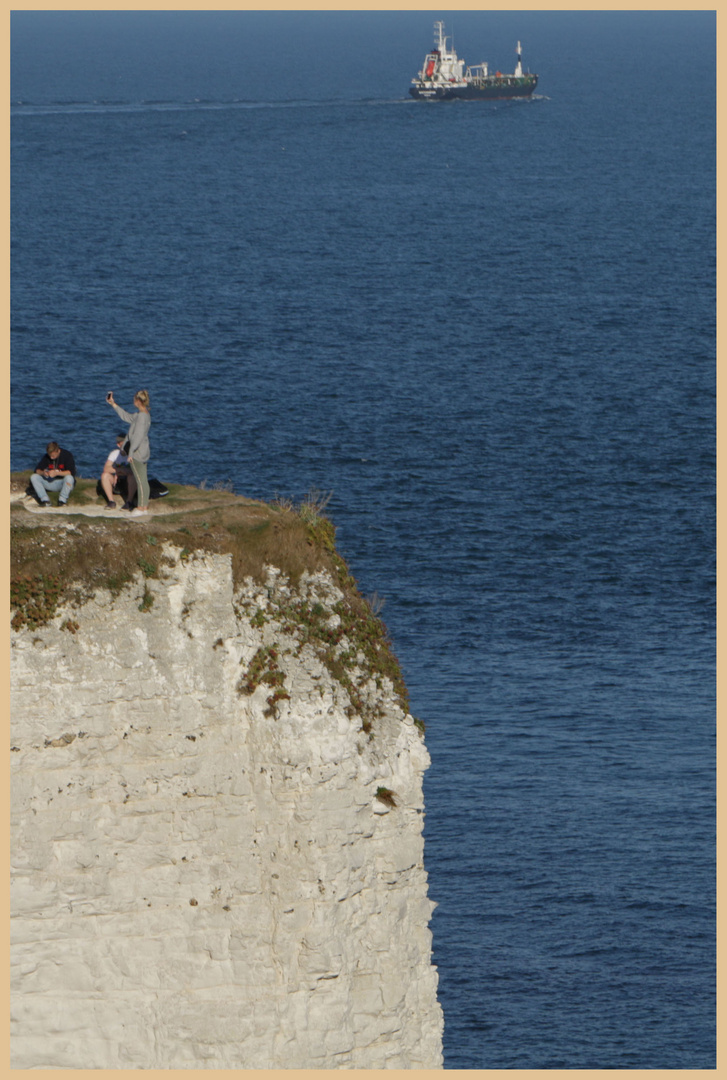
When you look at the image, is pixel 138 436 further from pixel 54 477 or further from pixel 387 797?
pixel 387 797

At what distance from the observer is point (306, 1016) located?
103 ft

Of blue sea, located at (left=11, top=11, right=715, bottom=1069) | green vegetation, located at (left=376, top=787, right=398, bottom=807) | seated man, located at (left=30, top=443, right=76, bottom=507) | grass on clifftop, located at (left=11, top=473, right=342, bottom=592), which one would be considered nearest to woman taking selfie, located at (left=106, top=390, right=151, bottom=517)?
grass on clifftop, located at (left=11, top=473, right=342, bottom=592)

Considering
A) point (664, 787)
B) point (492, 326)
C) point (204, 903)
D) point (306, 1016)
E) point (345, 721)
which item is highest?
point (492, 326)

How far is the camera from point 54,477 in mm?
34875

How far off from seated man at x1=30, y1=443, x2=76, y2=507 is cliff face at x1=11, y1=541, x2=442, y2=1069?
4.42 m

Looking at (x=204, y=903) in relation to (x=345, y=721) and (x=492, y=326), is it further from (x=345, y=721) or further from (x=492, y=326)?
(x=492, y=326)

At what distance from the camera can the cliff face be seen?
99.8 ft

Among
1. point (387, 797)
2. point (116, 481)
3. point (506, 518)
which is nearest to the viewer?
point (387, 797)

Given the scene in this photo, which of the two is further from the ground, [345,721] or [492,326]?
[492,326]

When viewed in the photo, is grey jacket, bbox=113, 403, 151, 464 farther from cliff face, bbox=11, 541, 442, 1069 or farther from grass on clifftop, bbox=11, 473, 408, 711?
cliff face, bbox=11, 541, 442, 1069

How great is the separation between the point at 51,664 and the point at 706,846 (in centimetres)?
6033

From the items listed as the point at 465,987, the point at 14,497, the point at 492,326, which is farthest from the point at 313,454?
the point at 14,497

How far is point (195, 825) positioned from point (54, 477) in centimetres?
816

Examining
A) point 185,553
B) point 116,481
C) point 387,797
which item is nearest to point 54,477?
point 116,481
